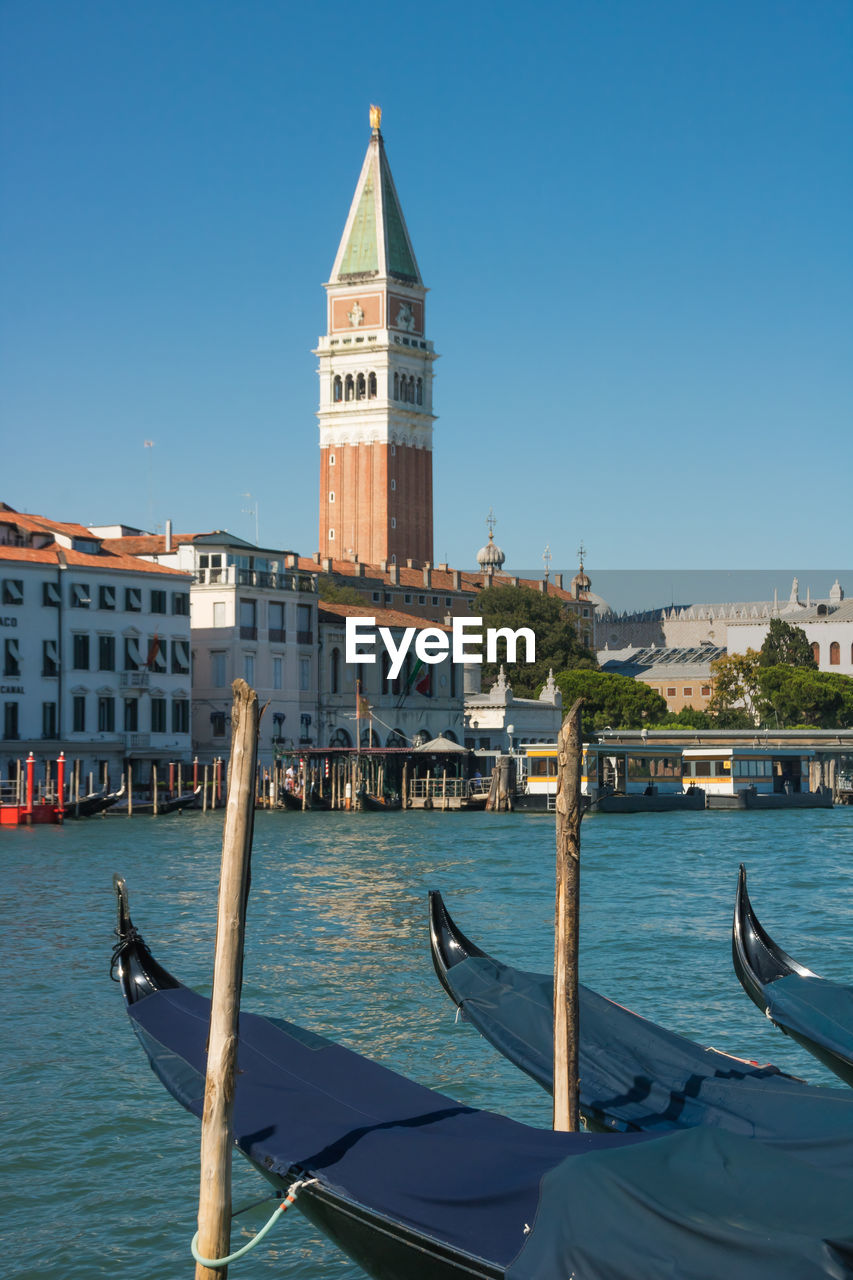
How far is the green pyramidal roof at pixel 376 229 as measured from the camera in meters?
81.6

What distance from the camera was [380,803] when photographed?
4188 cm

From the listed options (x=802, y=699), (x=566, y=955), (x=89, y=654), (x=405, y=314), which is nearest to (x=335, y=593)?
(x=802, y=699)

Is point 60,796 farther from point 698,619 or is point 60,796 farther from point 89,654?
point 698,619

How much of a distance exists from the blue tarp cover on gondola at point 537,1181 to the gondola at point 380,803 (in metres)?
34.4

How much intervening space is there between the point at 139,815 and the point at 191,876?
15394 millimetres

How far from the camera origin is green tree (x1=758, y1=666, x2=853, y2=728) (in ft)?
214

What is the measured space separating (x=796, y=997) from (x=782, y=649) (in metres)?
61.9

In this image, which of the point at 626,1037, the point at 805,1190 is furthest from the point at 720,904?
the point at 805,1190

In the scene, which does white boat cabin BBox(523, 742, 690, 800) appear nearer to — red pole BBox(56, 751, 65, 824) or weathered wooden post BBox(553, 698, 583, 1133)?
red pole BBox(56, 751, 65, 824)

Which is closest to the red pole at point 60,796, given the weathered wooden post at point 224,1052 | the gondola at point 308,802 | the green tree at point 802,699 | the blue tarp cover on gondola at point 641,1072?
the gondola at point 308,802

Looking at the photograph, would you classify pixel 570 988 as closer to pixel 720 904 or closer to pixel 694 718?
pixel 720 904

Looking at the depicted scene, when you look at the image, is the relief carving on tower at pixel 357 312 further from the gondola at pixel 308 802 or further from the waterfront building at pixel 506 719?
the gondola at pixel 308 802

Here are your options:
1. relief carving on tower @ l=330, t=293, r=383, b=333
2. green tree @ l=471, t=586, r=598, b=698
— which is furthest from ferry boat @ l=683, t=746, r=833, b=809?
relief carving on tower @ l=330, t=293, r=383, b=333

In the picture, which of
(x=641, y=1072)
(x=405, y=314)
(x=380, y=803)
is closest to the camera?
(x=641, y=1072)
